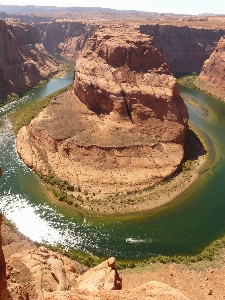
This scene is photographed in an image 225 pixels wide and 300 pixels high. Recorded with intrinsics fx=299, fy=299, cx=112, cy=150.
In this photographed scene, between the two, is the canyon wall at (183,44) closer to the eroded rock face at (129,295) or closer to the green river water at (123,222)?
the green river water at (123,222)

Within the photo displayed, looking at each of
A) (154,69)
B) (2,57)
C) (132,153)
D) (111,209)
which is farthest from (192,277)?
(2,57)

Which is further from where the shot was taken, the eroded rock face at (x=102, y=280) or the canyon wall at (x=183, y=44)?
the canyon wall at (x=183, y=44)

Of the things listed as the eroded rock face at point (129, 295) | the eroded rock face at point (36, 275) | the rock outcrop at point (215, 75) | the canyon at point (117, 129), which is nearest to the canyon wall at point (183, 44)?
the rock outcrop at point (215, 75)

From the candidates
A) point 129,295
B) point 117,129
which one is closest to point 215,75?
point 117,129

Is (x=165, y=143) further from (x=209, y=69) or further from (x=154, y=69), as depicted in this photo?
(x=209, y=69)

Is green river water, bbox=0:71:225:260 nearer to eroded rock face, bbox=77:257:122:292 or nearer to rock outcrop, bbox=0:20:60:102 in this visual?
eroded rock face, bbox=77:257:122:292

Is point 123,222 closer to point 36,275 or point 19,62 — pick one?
point 36,275
